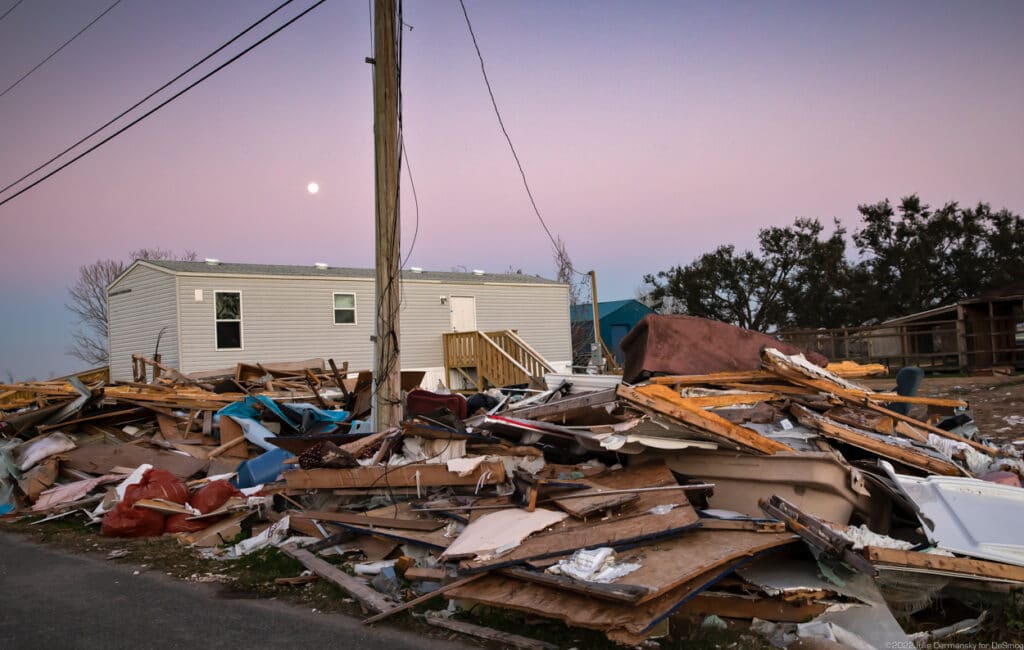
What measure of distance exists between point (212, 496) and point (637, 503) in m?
5.07

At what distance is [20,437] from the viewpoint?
1137cm

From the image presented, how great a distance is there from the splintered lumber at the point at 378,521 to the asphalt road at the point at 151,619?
970 millimetres

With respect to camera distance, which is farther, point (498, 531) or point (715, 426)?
point (715, 426)

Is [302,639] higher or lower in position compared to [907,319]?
lower

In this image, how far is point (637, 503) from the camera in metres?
5.13

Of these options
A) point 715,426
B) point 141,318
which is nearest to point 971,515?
point 715,426

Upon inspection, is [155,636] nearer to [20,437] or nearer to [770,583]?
[770,583]

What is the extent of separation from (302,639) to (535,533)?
5.15ft

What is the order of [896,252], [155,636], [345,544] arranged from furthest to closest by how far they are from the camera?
1. [896,252]
2. [345,544]
3. [155,636]

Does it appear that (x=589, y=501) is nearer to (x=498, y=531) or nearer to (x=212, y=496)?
(x=498, y=531)

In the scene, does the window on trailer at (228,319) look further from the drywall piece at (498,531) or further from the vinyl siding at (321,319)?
the drywall piece at (498,531)

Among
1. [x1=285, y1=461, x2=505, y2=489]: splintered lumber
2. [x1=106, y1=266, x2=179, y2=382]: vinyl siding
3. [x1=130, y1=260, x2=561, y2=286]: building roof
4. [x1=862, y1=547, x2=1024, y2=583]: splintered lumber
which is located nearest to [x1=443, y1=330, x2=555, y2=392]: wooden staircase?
[x1=130, y1=260, x2=561, y2=286]: building roof

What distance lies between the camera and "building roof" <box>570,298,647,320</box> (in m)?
38.8

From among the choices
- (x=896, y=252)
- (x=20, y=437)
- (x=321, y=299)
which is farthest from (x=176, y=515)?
(x=896, y=252)
